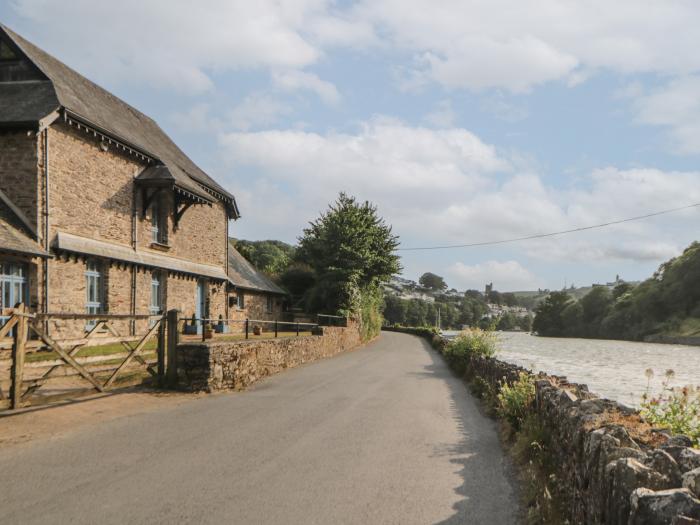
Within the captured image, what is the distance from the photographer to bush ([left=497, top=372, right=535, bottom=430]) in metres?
9.10

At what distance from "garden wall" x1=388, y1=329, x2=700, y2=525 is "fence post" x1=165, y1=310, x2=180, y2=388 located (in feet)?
29.2

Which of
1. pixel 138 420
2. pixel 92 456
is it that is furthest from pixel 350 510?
pixel 138 420

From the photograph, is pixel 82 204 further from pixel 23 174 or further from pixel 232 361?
pixel 232 361

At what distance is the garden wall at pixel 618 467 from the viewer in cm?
290

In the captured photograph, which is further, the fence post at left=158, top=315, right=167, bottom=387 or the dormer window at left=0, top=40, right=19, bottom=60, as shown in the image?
the dormer window at left=0, top=40, right=19, bottom=60

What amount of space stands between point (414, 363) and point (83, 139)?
1584 centimetres

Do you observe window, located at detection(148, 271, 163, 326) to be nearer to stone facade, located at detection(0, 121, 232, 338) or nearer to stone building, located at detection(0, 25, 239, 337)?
stone building, located at detection(0, 25, 239, 337)

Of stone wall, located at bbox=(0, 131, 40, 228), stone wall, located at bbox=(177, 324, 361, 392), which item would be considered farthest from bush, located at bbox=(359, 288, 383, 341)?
stone wall, located at bbox=(0, 131, 40, 228)

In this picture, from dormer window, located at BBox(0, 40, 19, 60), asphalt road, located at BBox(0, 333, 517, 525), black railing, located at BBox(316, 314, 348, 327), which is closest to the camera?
asphalt road, located at BBox(0, 333, 517, 525)

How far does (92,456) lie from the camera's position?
7078 millimetres

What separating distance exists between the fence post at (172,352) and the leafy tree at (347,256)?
2388cm

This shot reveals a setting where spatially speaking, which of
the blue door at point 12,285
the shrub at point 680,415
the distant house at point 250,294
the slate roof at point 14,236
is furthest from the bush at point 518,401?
the distant house at point 250,294

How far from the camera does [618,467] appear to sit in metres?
3.49

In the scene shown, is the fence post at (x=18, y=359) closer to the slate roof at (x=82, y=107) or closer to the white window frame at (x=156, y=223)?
the slate roof at (x=82, y=107)
